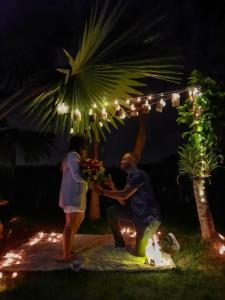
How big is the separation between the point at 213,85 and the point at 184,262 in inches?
107

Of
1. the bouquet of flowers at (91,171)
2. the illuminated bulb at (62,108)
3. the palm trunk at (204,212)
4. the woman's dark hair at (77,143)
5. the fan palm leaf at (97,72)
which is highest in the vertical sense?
the fan palm leaf at (97,72)

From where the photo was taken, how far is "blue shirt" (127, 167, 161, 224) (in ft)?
16.9

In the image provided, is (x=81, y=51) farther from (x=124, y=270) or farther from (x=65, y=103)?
(x=124, y=270)

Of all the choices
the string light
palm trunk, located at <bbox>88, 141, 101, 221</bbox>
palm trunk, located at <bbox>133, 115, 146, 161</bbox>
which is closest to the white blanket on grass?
the string light

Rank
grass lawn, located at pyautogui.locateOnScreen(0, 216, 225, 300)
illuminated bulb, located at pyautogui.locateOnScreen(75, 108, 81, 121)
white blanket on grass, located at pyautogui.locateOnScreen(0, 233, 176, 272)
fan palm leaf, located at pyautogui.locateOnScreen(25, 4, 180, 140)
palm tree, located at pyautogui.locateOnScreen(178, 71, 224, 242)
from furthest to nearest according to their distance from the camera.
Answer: palm tree, located at pyautogui.locateOnScreen(178, 71, 224, 242)
white blanket on grass, located at pyautogui.locateOnScreen(0, 233, 176, 272)
illuminated bulb, located at pyautogui.locateOnScreen(75, 108, 81, 121)
grass lawn, located at pyautogui.locateOnScreen(0, 216, 225, 300)
fan palm leaf, located at pyautogui.locateOnScreen(25, 4, 180, 140)

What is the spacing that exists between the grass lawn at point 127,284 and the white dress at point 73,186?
829 mm

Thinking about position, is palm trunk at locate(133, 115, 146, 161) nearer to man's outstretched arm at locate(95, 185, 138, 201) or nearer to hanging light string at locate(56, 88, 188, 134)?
hanging light string at locate(56, 88, 188, 134)

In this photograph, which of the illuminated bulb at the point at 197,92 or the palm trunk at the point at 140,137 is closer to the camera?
the illuminated bulb at the point at 197,92

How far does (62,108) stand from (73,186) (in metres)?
1.02

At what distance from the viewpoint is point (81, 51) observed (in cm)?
Result: 382

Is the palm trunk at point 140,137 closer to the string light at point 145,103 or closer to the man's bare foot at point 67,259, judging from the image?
the string light at point 145,103

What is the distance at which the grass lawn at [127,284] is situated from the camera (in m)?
4.05

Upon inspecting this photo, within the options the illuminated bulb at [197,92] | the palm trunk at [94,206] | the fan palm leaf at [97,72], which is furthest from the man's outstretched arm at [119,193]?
the palm trunk at [94,206]

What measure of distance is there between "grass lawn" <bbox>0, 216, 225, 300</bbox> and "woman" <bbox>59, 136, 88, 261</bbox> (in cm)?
57
